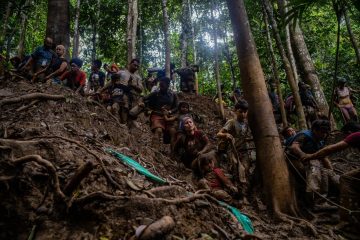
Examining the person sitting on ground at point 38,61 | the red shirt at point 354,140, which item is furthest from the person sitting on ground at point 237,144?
the person sitting on ground at point 38,61

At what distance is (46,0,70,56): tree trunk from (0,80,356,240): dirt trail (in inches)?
145

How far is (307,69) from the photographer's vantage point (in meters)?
10.0

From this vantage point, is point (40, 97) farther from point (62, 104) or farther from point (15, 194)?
point (15, 194)

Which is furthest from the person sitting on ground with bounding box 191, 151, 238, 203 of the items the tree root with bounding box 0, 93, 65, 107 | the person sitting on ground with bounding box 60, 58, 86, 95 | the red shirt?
the person sitting on ground with bounding box 60, 58, 86, 95

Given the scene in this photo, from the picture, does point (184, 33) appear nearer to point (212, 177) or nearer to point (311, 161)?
point (212, 177)

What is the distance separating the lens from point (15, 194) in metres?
2.87

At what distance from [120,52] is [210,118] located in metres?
8.00

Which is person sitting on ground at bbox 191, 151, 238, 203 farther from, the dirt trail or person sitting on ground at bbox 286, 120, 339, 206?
person sitting on ground at bbox 286, 120, 339, 206

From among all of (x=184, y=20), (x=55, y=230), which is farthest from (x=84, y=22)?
(x=55, y=230)

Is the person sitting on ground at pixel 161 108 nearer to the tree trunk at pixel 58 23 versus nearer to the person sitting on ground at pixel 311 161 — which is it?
the person sitting on ground at pixel 311 161

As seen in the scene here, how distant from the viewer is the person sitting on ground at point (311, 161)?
485cm

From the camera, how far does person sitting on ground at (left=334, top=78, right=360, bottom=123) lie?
9484mm

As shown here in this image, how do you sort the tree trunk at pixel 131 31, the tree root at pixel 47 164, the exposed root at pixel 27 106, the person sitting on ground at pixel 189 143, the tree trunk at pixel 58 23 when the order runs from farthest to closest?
the tree trunk at pixel 131 31 → the tree trunk at pixel 58 23 → the person sitting on ground at pixel 189 143 → the exposed root at pixel 27 106 → the tree root at pixel 47 164

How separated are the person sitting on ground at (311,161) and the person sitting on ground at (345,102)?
16.4 feet
